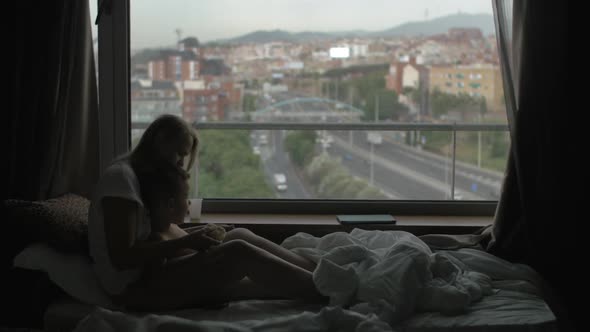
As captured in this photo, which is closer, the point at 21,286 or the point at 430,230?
the point at 21,286

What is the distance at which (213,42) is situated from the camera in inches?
147

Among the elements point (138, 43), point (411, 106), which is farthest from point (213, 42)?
point (411, 106)

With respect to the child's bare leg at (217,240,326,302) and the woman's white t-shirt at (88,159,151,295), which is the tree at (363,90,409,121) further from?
the woman's white t-shirt at (88,159,151,295)

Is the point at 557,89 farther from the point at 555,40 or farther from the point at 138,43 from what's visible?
the point at 138,43

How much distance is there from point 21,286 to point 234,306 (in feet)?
3.47

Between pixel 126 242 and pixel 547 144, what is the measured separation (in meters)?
1.85

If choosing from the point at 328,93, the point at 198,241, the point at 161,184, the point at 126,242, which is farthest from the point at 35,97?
the point at 328,93

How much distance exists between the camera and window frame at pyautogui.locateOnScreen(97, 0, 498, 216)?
3.42 metres

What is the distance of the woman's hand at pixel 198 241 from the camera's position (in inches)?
96.7

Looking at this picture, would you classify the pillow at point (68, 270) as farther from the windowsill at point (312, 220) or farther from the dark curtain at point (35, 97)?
the windowsill at point (312, 220)

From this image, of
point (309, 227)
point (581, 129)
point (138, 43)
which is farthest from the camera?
point (138, 43)

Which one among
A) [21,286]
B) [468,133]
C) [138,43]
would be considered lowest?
[21,286]

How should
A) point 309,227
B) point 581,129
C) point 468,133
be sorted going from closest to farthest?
point 581,129
point 309,227
point 468,133

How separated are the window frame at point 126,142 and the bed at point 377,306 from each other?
0.83m
